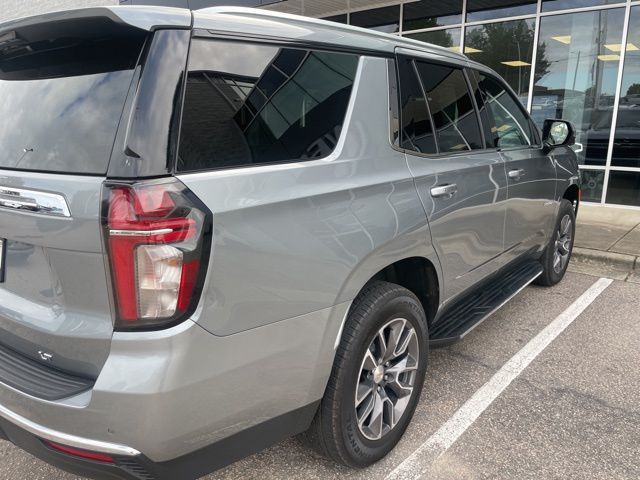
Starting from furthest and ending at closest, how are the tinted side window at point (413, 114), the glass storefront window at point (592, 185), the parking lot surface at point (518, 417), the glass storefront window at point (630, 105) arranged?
1. the glass storefront window at point (592, 185)
2. the glass storefront window at point (630, 105)
3. the tinted side window at point (413, 114)
4. the parking lot surface at point (518, 417)

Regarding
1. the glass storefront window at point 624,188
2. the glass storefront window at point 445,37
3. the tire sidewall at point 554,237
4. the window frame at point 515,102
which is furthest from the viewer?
the glass storefront window at point 445,37

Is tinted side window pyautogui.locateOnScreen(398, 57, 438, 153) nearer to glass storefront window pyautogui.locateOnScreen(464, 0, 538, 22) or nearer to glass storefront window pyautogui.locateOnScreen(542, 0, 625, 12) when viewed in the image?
glass storefront window pyautogui.locateOnScreen(542, 0, 625, 12)

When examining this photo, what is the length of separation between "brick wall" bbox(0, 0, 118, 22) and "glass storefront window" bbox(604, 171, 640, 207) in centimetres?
1405

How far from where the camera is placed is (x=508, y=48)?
929 centimetres

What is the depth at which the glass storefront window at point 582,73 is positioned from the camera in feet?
27.2

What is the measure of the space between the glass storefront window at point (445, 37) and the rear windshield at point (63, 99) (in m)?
9.06

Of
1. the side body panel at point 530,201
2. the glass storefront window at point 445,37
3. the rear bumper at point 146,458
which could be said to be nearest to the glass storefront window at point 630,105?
the glass storefront window at point 445,37

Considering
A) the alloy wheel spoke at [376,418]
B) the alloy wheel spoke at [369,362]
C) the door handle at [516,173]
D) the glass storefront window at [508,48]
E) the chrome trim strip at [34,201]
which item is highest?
the glass storefront window at [508,48]

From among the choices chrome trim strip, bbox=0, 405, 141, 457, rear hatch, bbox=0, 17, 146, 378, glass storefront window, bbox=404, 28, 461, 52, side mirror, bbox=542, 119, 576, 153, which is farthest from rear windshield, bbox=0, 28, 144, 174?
glass storefront window, bbox=404, 28, 461, 52

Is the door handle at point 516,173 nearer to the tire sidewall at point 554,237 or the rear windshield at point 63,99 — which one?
the tire sidewall at point 554,237

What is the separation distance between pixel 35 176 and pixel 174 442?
1.01m

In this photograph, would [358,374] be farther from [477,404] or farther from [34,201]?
[34,201]

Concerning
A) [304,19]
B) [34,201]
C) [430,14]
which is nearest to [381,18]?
[430,14]

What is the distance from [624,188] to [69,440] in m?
8.96
